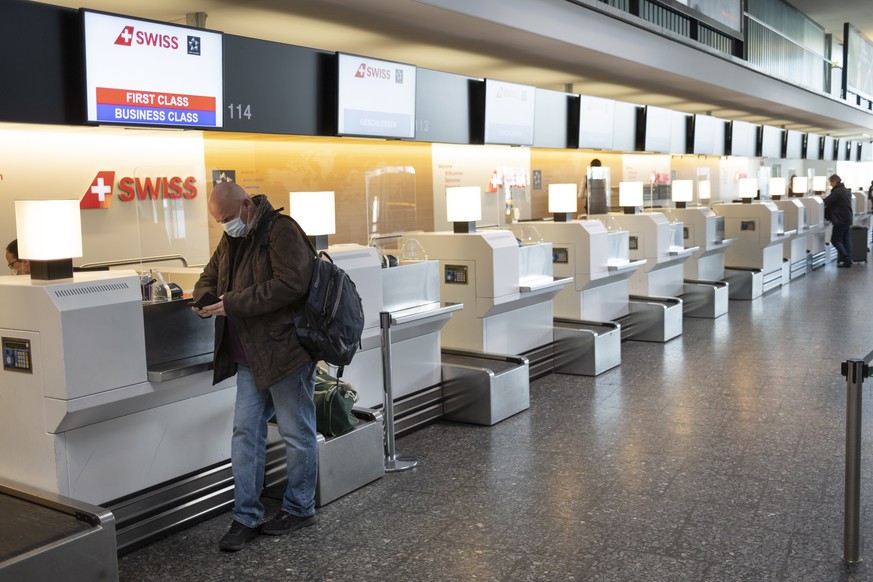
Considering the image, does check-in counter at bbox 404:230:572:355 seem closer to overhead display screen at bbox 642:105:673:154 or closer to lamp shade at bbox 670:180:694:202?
overhead display screen at bbox 642:105:673:154

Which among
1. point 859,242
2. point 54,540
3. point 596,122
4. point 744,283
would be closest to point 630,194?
point 596,122

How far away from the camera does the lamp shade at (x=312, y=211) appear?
477cm

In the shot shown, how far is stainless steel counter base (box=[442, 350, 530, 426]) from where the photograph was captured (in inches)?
217

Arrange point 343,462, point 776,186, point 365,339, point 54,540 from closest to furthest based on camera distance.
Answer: point 54,540 < point 343,462 < point 365,339 < point 776,186

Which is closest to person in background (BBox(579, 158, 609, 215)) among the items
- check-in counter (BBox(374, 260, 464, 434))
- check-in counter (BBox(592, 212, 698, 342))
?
check-in counter (BBox(592, 212, 698, 342))

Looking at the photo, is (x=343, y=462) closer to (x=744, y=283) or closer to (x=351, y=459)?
(x=351, y=459)

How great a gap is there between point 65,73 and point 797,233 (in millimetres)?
12166

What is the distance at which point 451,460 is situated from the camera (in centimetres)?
484

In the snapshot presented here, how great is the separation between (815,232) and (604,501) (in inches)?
512

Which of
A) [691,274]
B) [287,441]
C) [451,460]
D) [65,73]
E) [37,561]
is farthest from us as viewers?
[691,274]

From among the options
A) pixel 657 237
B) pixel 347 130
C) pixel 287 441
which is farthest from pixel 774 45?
pixel 287 441

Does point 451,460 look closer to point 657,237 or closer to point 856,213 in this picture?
point 657,237

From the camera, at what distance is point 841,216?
15031 millimetres

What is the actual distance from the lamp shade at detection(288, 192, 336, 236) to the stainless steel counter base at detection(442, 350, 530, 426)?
1.46 metres
